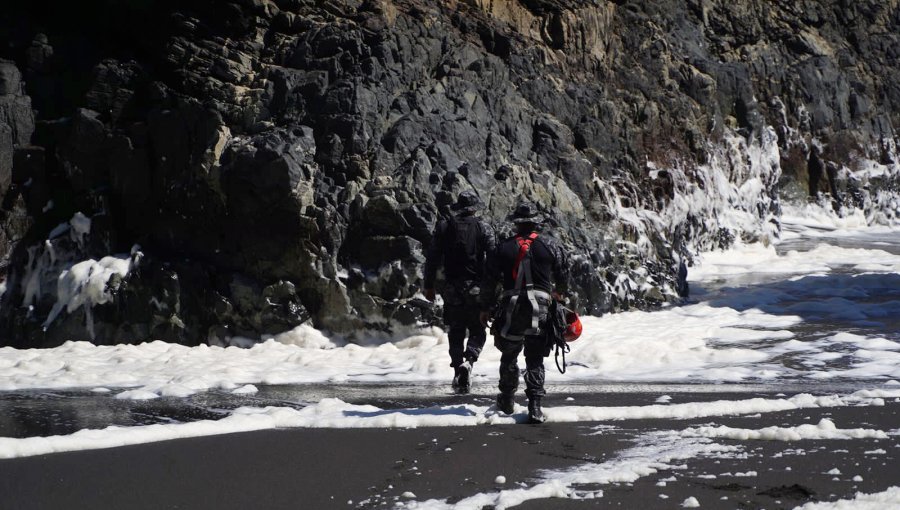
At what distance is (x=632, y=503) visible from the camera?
445cm

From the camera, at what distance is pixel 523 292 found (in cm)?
686

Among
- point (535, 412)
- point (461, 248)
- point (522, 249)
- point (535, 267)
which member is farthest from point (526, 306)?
point (461, 248)

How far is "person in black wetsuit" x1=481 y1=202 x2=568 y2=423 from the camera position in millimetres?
6820

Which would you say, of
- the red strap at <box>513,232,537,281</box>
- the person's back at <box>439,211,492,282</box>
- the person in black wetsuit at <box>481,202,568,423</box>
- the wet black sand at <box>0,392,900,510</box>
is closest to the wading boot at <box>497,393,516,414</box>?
the person in black wetsuit at <box>481,202,568,423</box>

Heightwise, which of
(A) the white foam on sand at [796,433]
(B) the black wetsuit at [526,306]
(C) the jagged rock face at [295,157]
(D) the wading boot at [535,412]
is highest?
(C) the jagged rock face at [295,157]

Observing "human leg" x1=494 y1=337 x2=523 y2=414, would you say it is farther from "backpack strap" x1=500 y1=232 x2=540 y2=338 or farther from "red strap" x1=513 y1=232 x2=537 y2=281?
"red strap" x1=513 y1=232 x2=537 y2=281

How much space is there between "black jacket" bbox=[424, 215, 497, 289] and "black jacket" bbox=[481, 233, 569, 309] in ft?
5.39

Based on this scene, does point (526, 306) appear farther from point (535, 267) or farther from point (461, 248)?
point (461, 248)

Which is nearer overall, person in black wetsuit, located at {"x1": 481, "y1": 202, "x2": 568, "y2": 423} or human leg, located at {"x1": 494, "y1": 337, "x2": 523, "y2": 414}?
person in black wetsuit, located at {"x1": 481, "y1": 202, "x2": 568, "y2": 423}

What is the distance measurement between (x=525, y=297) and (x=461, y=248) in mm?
2095

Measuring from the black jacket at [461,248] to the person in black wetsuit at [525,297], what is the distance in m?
1.67

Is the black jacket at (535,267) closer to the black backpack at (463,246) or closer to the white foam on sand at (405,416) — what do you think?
the white foam on sand at (405,416)

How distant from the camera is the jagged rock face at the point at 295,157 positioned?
40.9 feet

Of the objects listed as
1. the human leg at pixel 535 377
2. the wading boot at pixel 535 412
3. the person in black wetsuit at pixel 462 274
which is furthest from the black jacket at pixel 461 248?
the wading boot at pixel 535 412
